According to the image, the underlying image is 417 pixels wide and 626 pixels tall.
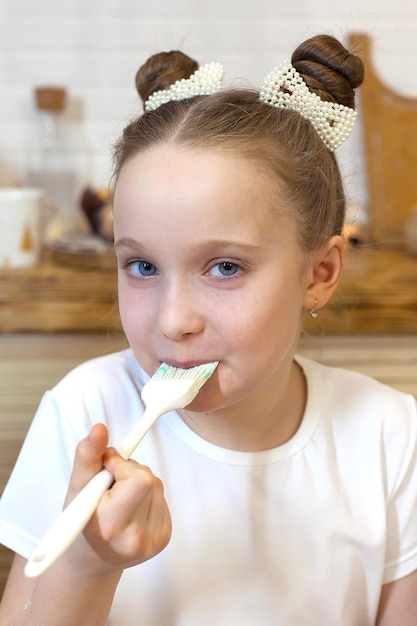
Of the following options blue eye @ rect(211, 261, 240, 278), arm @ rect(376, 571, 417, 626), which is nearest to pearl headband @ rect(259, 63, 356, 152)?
blue eye @ rect(211, 261, 240, 278)

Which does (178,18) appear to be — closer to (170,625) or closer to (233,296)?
(233,296)

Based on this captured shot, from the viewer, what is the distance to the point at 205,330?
85 cm

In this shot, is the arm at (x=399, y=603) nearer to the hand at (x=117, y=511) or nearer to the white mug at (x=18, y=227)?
the hand at (x=117, y=511)

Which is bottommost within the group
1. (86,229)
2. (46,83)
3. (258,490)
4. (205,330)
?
(86,229)

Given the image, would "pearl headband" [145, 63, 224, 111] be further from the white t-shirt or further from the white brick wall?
the white brick wall

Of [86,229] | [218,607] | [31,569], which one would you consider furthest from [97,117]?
[31,569]

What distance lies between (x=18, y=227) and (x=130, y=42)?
558mm

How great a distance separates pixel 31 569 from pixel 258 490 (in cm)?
52

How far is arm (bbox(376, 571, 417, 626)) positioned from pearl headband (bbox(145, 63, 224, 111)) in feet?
2.13

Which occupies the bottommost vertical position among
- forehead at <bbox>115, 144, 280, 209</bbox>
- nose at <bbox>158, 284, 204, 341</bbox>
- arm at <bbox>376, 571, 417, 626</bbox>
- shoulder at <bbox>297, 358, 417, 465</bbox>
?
arm at <bbox>376, 571, 417, 626</bbox>

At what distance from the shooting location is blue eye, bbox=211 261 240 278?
858 mm

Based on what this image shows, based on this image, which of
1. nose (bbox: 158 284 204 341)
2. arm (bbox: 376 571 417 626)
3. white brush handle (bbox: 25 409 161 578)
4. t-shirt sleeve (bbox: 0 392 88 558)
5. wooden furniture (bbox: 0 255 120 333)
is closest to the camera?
white brush handle (bbox: 25 409 161 578)

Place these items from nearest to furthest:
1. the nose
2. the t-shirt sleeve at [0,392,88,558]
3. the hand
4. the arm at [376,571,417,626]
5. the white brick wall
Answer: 1. the hand
2. the nose
3. the t-shirt sleeve at [0,392,88,558]
4. the arm at [376,571,417,626]
5. the white brick wall

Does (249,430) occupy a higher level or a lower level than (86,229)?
higher
